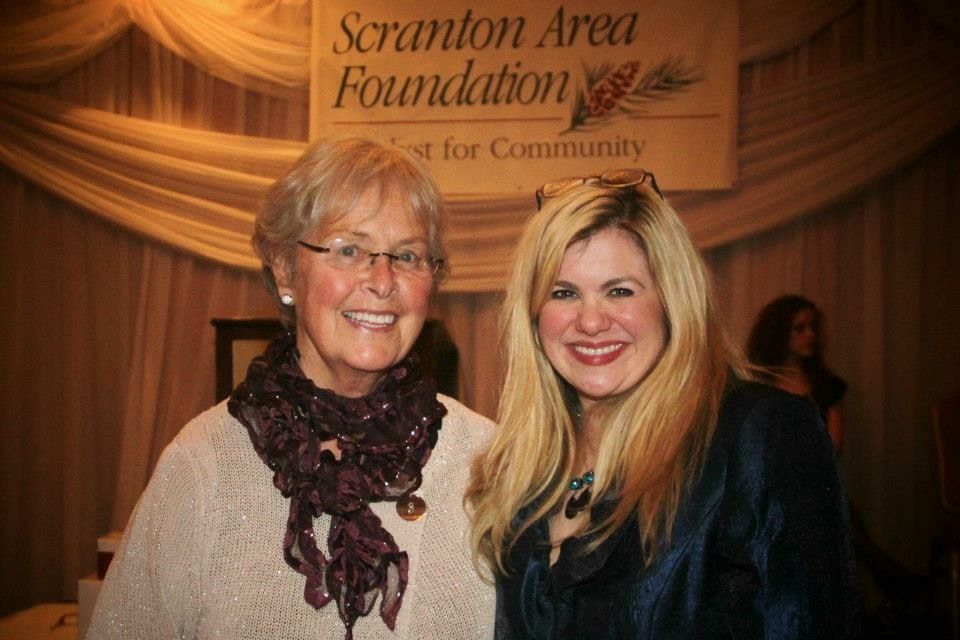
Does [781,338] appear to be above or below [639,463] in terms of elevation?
above

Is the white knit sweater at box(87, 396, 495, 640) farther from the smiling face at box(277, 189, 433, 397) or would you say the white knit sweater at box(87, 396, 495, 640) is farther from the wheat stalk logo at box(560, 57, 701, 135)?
the wheat stalk logo at box(560, 57, 701, 135)

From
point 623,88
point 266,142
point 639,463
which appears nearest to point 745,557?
point 639,463

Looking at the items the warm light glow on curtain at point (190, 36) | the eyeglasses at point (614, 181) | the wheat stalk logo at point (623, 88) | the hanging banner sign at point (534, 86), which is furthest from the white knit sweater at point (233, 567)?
the warm light glow on curtain at point (190, 36)

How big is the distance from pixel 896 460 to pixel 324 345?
138 inches

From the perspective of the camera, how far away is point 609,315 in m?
1.74

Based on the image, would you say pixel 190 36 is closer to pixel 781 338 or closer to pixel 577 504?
pixel 781 338

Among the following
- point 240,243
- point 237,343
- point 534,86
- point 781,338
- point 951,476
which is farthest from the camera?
point 240,243

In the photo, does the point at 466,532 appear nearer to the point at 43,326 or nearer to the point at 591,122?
the point at 591,122

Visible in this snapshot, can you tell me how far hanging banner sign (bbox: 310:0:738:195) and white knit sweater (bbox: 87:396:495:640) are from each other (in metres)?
Answer: 2.62

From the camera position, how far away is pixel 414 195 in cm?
191

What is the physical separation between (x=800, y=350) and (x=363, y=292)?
9.48 feet

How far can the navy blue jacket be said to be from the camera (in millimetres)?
1427

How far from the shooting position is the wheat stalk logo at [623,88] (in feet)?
13.6

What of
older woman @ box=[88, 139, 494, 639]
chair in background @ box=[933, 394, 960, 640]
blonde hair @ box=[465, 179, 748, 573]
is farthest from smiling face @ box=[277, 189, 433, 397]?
chair in background @ box=[933, 394, 960, 640]
